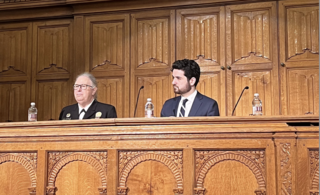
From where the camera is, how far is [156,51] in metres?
6.09

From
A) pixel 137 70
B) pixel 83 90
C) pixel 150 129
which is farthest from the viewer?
pixel 137 70

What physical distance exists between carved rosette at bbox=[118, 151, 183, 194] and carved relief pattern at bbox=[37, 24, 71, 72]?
3.57 meters

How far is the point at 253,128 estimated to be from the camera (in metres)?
2.96

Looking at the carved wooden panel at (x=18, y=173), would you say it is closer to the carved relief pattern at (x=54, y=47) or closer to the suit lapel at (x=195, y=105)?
the suit lapel at (x=195, y=105)

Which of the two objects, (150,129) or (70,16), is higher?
(70,16)

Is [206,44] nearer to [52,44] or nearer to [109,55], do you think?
[109,55]

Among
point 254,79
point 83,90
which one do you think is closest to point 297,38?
point 254,79

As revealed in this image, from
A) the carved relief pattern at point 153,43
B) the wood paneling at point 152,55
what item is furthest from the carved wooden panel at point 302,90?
the carved relief pattern at point 153,43

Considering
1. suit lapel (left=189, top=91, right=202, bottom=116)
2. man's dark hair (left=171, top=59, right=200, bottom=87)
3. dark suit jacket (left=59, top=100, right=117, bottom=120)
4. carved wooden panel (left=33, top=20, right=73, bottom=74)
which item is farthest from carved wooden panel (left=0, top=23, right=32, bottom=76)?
suit lapel (left=189, top=91, right=202, bottom=116)

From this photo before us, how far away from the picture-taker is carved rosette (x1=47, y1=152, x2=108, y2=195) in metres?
3.11

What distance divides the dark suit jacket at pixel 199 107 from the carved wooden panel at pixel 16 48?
107 inches

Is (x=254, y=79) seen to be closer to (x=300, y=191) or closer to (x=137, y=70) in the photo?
A: (x=137, y=70)

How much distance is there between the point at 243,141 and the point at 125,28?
3578 millimetres

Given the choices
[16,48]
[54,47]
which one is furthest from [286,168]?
[16,48]
